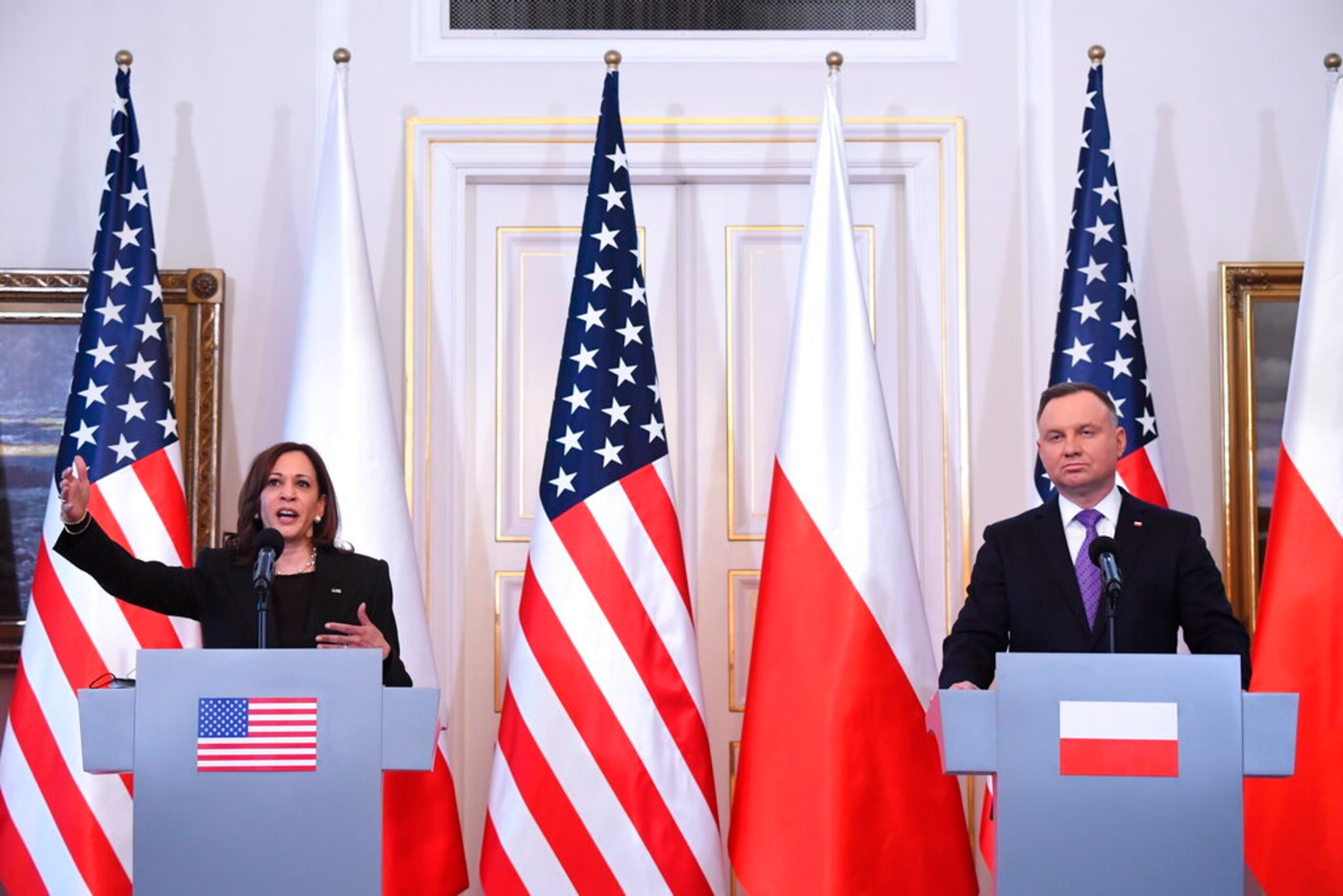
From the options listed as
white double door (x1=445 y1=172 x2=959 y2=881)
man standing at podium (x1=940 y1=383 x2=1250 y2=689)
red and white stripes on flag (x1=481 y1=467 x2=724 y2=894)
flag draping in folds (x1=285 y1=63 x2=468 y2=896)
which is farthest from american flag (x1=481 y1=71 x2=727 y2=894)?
man standing at podium (x1=940 y1=383 x2=1250 y2=689)

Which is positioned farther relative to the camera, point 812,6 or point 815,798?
point 812,6

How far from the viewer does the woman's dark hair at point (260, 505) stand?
11.8ft

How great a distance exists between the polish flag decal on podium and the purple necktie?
0.59 metres

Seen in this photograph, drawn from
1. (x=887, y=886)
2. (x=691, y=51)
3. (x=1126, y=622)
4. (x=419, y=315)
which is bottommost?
(x=887, y=886)

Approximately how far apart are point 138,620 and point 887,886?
2.26 metres

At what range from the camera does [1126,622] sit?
11.0 feet

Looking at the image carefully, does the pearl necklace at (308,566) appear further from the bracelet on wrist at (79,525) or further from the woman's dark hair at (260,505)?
the bracelet on wrist at (79,525)

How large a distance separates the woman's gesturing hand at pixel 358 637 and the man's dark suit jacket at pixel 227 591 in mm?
84

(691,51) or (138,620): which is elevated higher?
(691,51)

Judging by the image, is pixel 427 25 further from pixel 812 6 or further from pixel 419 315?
pixel 812 6

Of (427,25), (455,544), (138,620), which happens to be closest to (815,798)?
(455,544)

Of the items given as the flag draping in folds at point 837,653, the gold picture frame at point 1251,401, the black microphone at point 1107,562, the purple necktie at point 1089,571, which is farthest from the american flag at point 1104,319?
the black microphone at point 1107,562

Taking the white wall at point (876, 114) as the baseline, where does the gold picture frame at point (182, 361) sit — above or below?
below

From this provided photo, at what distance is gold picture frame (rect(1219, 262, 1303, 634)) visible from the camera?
495cm
